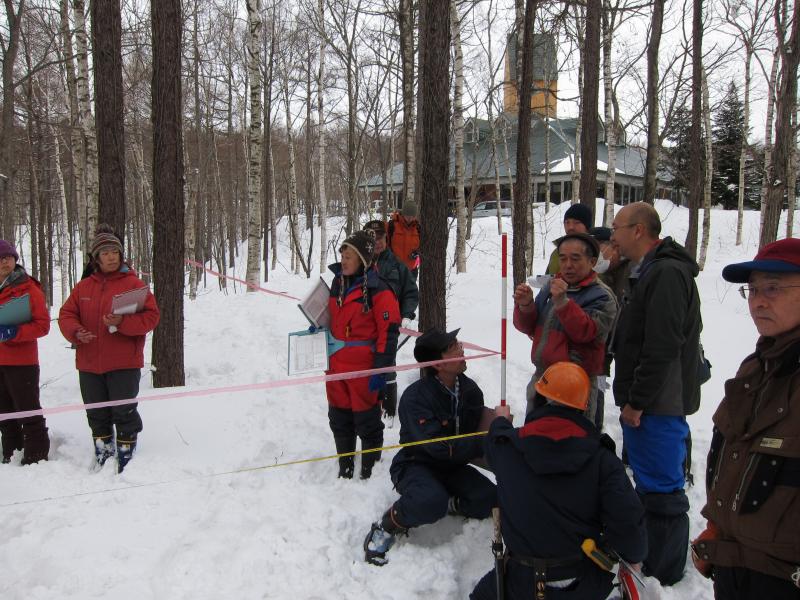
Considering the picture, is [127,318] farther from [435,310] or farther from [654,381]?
[654,381]

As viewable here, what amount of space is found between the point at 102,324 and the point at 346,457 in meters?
2.25

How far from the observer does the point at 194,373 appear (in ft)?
23.6

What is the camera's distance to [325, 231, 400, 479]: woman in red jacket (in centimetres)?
416

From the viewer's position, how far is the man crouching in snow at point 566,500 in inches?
97.3

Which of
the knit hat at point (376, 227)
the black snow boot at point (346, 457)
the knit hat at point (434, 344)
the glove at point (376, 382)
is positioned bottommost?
the black snow boot at point (346, 457)

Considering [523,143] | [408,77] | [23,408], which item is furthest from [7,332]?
[408,77]

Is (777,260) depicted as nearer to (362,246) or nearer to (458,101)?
(362,246)

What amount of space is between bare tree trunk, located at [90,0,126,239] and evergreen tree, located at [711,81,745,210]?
2714cm

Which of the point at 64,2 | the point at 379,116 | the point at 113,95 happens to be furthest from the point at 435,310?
the point at 379,116

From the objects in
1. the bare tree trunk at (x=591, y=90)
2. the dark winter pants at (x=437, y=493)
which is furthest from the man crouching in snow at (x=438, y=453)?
the bare tree trunk at (x=591, y=90)

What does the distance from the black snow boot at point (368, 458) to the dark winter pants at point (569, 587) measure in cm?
165

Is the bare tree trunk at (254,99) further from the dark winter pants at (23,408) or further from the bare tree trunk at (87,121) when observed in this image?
the dark winter pants at (23,408)

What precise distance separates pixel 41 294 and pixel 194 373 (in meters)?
2.76

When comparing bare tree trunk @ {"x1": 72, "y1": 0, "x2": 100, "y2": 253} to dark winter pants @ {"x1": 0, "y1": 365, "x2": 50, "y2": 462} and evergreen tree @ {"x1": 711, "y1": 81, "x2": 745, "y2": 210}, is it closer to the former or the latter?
dark winter pants @ {"x1": 0, "y1": 365, "x2": 50, "y2": 462}
